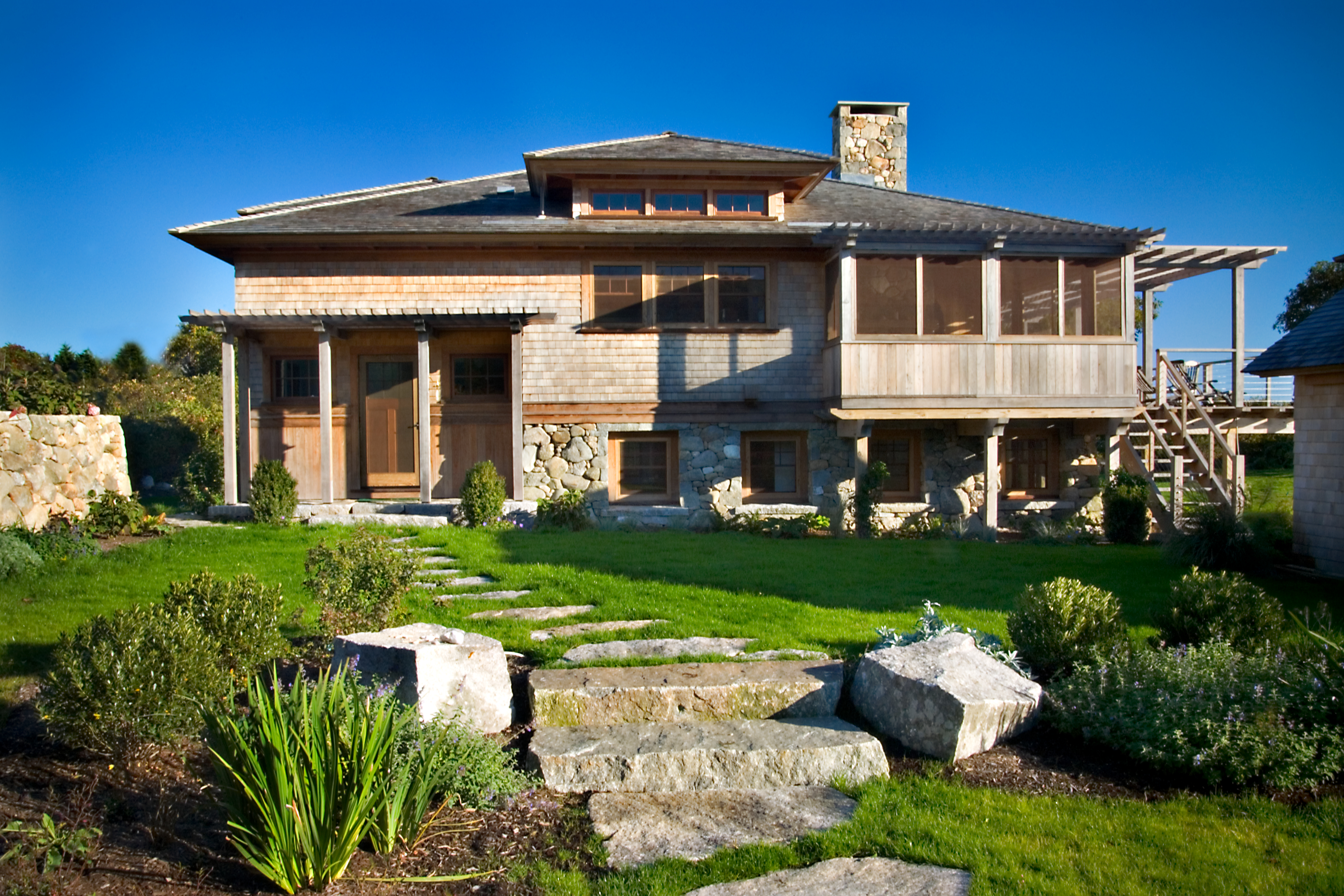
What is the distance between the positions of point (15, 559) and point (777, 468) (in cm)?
1011

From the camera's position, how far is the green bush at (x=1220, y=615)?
616 cm

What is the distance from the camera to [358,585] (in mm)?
6246

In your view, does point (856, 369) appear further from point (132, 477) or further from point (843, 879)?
point (132, 477)

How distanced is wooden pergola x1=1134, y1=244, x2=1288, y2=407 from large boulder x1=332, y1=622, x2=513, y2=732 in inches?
497

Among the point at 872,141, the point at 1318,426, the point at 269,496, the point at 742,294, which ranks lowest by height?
the point at 269,496

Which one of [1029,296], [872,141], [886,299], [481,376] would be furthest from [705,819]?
[872,141]

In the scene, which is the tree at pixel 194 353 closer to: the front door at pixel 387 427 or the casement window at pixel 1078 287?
the front door at pixel 387 427

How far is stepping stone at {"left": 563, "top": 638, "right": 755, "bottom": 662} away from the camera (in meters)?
5.89

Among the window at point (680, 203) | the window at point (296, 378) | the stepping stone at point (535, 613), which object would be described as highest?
the window at point (680, 203)

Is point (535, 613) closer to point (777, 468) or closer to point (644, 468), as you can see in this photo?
point (644, 468)

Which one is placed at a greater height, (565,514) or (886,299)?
(886,299)

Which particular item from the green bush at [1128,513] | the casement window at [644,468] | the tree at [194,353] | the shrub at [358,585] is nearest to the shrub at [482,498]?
the casement window at [644,468]

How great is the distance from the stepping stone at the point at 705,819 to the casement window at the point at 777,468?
10015mm

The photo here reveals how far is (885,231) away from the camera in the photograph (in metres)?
12.9
